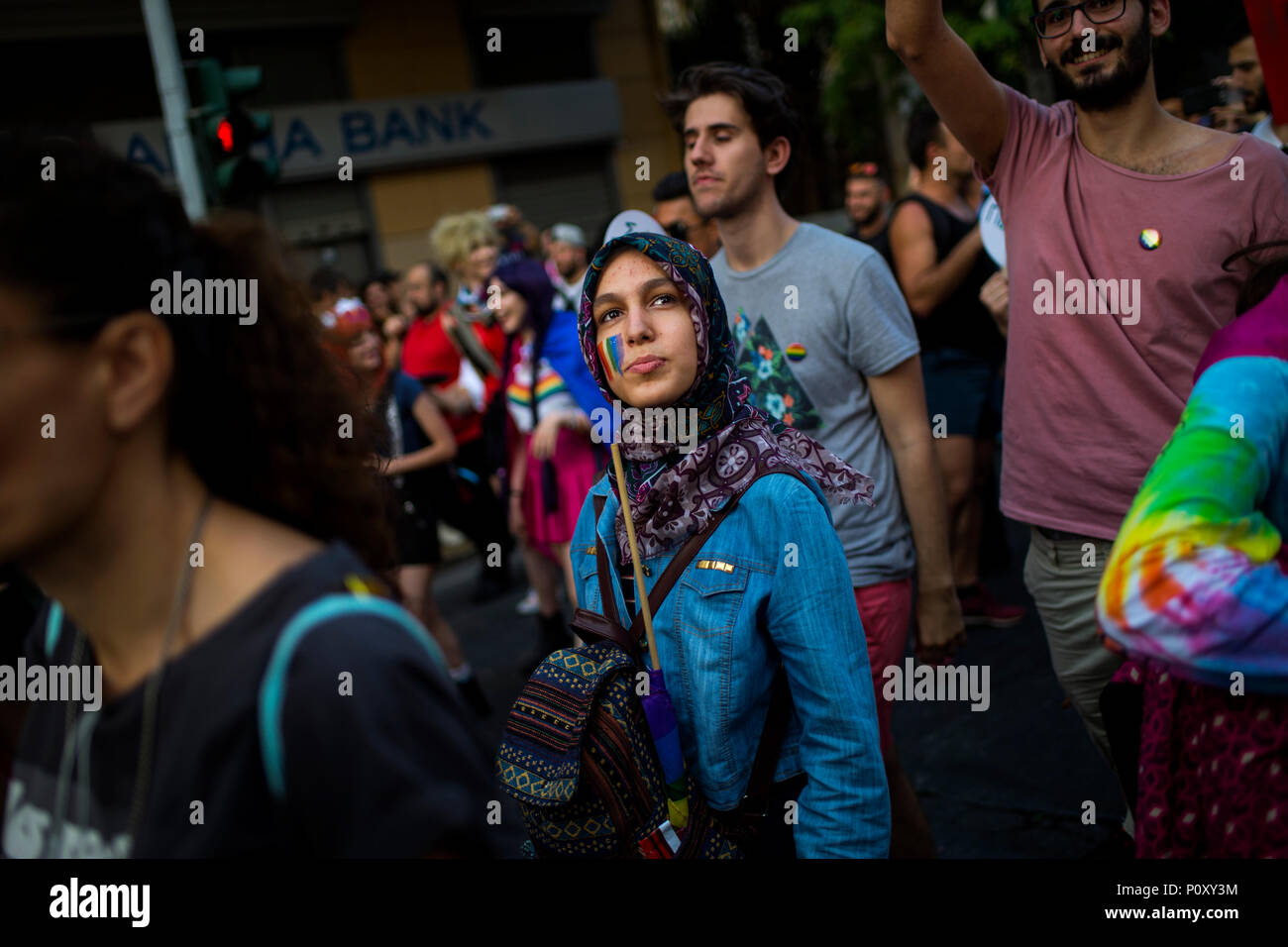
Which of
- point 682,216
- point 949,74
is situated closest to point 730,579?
point 949,74

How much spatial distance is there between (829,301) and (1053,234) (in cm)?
57

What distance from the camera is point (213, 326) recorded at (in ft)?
3.84

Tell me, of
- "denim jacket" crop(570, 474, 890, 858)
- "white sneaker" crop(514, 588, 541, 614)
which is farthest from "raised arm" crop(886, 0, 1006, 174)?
"white sneaker" crop(514, 588, 541, 614)

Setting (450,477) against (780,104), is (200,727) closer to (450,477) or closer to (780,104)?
(780,104)

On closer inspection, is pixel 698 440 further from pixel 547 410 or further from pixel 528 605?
pixel 528 605

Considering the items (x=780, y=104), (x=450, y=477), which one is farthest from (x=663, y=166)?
(x=780, y=104)

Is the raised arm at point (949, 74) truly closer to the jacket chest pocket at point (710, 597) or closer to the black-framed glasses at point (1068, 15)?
the black-framed glasses at point (1068, 15)

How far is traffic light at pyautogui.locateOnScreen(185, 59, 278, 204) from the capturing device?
22.2 ft

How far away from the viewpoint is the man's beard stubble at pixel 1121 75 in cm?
236

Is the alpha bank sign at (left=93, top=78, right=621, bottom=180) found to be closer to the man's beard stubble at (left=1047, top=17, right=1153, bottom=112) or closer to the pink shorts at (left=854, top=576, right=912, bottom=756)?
the pink shorts at (left=854, top=576, right=912, bottom=756)

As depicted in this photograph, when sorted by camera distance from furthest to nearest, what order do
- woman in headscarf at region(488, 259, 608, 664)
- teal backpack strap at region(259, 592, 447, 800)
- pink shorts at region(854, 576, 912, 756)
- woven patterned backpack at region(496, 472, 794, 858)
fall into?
woman in headscarf at region(488, 259, 608, 664) < pink shorts at region(854, 576, 912, 756) < woven patterned backpack at region(496, 472, 794, 858) < teal backpack strap at region(259, 592, 447, 800)

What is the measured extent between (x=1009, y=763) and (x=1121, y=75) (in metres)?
2.38

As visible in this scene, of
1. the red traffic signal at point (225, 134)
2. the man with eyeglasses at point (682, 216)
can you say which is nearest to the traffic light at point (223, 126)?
the red traffic signal at point (225, 134)

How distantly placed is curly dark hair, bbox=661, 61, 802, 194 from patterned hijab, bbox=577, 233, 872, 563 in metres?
1.15
